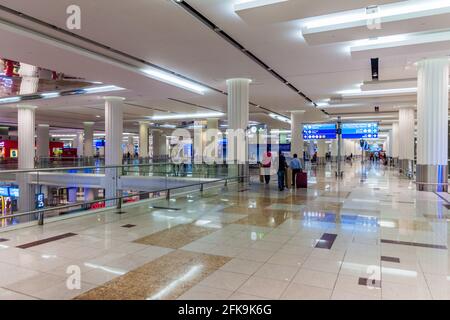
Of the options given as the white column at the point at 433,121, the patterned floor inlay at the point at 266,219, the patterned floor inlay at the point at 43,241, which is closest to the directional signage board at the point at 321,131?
the white column at the point at 433,121

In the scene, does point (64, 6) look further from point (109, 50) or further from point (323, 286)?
point (323, 286)

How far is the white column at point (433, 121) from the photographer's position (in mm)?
10141

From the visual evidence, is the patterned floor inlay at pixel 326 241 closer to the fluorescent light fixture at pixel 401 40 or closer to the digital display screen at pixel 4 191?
the fluorescent light fixture at pixel 401 40

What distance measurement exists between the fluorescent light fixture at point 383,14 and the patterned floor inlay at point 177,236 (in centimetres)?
517

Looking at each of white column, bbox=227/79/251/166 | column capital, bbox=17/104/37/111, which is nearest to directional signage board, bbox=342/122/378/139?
white column, bbox=227/79/251/166

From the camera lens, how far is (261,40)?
839 cm

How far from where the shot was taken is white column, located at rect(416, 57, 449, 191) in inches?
399

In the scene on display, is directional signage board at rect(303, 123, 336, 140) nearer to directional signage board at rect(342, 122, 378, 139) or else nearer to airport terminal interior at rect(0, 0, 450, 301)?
directional signage board at rect(342, 122, 378, 139)

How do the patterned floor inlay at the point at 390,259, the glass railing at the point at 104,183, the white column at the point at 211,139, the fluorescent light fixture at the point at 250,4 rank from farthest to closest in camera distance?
the white column at the point at 211,139
the glass railing at the point at 104,183
the fluorescent light fixture at the point at 250,4
the patterned floor inlay at the point at 390,259

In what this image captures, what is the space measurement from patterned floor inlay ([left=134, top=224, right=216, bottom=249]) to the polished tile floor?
0.06 feet

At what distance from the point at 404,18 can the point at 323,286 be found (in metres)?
5.99

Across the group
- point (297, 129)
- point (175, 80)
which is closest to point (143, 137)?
point (297, 129)

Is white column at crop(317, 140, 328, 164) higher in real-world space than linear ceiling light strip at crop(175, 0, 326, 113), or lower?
lower

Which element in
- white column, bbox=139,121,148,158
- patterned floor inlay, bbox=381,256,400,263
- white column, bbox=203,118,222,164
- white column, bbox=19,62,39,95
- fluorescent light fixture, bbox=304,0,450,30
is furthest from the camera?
white column, bbox=139,121,148,158
